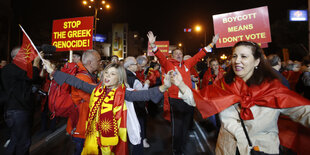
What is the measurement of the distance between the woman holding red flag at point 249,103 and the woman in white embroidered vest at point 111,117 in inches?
26.9

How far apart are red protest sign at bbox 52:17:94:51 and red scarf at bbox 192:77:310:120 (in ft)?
15.6

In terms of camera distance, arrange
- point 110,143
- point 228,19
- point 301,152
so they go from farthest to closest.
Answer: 1. point 228,19
2. point 110,143
3. point 301,152

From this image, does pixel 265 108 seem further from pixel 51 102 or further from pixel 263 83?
pixel 51 102

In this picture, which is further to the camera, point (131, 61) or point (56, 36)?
point (56, 36)

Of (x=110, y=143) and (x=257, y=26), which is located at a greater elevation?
(x=257, y=26)

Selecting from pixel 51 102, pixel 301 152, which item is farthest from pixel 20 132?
pixel 301 152

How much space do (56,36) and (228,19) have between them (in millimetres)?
5666

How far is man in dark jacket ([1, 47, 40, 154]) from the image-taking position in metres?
3.43

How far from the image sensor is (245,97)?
194 centimetres

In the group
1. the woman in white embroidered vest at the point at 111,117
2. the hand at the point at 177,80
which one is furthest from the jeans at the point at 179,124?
the hand at the point at 177,80

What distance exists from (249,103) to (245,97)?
3.3 inches

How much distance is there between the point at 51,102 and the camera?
11.2ft

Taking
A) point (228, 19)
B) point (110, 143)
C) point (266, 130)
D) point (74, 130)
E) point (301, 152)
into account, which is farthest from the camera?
point (228, 19)

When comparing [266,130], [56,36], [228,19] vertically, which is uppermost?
[228,19]
